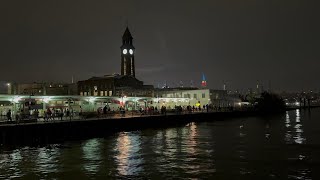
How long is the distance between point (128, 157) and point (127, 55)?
11782 centimetres

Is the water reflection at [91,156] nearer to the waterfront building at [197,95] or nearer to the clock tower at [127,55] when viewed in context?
the waterfront building at [197,95]

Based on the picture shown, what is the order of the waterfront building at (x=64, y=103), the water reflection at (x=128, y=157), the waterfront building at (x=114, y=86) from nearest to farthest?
1. the water reflection at (x=128, y=157)
2. the waterfront building at (x=64, y=103)
3. the waterfront building at (x=114, y=86)

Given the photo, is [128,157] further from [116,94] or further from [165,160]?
[116,94]

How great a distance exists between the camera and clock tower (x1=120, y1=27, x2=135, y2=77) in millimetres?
145613

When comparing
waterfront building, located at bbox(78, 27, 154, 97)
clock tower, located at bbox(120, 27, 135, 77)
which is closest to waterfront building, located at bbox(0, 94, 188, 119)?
waterfront building, located at bbox(78, 27, 154, 97)

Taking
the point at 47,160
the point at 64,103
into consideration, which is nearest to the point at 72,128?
the point at 47,160

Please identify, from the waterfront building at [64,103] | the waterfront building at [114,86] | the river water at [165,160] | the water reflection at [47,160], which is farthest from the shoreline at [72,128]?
the waterfront building at [114,86]

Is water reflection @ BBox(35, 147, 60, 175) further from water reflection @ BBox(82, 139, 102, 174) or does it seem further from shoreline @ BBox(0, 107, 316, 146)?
shoreline @ BBox(0, 107, 316, 146)

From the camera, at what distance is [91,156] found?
3344cm

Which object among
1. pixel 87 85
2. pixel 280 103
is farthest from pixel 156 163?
pixel 280 103

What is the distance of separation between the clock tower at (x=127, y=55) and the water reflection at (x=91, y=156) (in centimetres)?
10313

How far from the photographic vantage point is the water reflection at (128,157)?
27469 mm

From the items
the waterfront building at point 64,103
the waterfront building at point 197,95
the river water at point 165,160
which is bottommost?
the river water at point 165,160

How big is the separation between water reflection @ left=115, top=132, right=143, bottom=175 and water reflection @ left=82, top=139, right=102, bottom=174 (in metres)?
1.59
